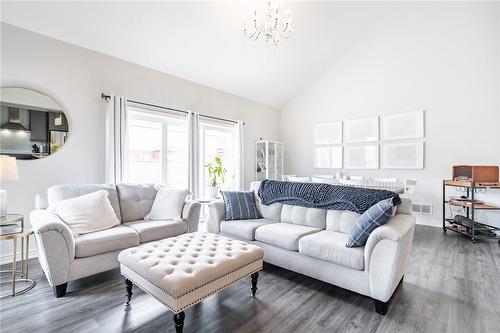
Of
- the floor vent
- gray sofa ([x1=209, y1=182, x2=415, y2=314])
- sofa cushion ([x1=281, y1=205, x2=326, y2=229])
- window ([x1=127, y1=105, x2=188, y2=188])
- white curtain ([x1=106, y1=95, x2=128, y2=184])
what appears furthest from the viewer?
the floor vent

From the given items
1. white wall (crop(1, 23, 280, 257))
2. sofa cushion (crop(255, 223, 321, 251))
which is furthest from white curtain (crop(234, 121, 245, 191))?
sofa cushion (crop(255, 223, 321, 251))

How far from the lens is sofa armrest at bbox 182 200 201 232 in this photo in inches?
121

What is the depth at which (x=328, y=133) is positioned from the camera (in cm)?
577

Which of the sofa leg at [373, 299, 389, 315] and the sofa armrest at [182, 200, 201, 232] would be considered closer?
the sofa leg at [373, 299, 389, 315]

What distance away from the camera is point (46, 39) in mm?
2971

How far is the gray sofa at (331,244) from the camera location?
1810mm

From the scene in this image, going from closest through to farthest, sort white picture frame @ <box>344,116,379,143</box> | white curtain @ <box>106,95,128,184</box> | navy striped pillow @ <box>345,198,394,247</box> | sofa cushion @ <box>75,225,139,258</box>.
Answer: navy striped pillow @ <box>345,198,394,247</box>
sofa cushion @ <box>75,225,139,258</box>
white curtain @ <box>106,95,128,184</box>
white picture frame @ <box>344,116,379,143</box>

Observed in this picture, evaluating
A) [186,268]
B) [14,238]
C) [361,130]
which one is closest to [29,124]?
[14,238]

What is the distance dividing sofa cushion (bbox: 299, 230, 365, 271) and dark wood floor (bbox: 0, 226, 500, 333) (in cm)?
34

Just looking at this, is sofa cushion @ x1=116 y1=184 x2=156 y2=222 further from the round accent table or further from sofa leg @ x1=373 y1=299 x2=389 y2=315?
sofa leg @ x1=373 y1=299 x2=389 y2=315

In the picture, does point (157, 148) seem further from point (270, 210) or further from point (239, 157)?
point (270, 210)

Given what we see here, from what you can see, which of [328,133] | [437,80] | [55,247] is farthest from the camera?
[328,133]

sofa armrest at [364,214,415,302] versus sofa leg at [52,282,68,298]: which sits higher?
sofa armrest at [364,214,415,302]

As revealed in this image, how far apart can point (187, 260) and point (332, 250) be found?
1201 millimetres
